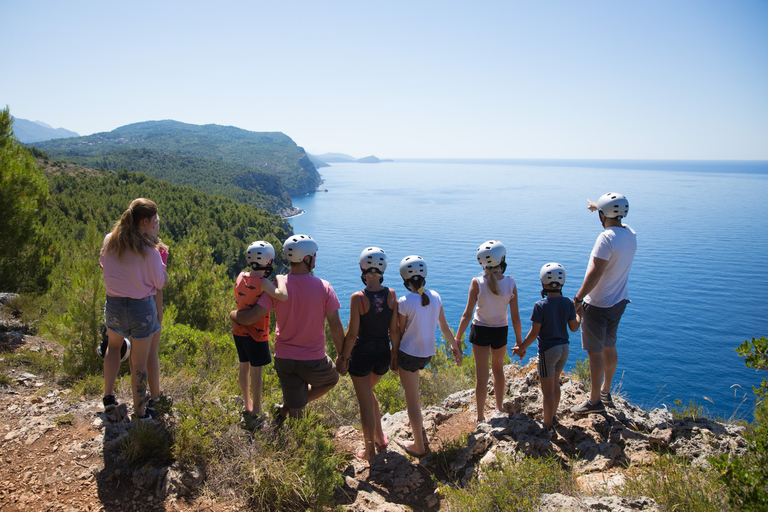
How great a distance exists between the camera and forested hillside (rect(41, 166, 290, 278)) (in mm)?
51375

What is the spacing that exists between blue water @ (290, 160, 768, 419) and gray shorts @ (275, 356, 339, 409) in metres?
3.42

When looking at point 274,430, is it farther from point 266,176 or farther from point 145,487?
point 266,176

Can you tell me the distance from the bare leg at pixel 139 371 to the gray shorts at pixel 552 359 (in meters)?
4.07

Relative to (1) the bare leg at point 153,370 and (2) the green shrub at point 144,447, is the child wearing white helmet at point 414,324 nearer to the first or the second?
(2) the green shrub at point 144,447

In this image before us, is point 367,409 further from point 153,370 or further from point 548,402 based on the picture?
point 153,370

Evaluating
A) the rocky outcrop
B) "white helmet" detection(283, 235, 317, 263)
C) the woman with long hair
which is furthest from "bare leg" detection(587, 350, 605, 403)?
the woman with long hair

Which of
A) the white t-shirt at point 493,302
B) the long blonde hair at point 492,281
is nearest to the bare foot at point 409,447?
the white t-shirt at point 493,302

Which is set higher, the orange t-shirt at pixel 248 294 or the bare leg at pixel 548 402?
the orange t-shirt at pixel 248 294

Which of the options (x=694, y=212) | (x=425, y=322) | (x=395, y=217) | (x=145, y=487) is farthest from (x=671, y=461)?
(x=694, y=212)

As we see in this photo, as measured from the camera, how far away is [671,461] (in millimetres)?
3836

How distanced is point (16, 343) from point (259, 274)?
480 cm

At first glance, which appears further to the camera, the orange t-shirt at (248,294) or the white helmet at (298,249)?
the orange t-shirt at (248,294)

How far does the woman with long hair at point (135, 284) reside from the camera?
3.77 m

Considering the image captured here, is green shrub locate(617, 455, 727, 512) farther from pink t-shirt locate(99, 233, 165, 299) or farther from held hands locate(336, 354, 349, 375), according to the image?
pink t-shirt locate(99, 233, 165, 299)
